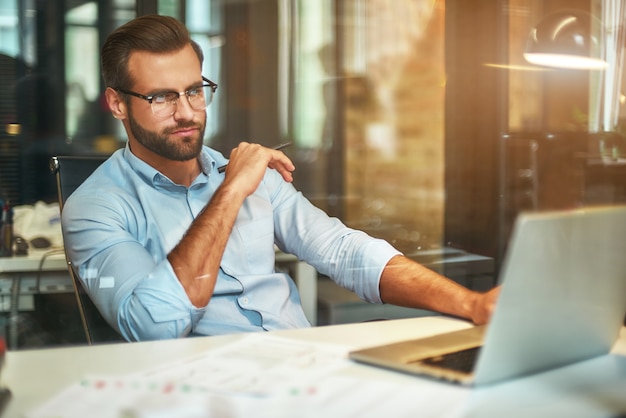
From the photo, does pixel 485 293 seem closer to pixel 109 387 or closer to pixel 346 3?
pixel 109 387

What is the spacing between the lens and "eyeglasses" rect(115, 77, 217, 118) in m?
1.69

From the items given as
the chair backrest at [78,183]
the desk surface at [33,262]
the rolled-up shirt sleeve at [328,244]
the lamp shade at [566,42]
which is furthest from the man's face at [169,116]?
the lamp shade at [566,42]

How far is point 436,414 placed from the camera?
3.03ft

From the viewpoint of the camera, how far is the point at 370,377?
1.08 meters

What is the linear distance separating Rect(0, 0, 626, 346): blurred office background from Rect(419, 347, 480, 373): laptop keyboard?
0.87 m

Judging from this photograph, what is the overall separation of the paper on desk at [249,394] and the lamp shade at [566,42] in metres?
1.80

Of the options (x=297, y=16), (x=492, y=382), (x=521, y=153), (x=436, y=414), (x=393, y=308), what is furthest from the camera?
(x=521, y=153)

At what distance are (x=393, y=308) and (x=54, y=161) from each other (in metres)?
0.91

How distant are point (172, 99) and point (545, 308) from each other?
1021 millimetres

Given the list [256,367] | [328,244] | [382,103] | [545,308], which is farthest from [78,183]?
[382,103]

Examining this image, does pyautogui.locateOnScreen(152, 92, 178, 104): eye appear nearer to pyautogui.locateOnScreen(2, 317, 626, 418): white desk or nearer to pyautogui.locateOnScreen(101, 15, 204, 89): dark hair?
pyautogui.locateOnScreen(101, 15, 204, 89): dark hair

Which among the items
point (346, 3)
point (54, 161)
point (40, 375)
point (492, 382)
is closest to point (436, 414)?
point (492, 382)

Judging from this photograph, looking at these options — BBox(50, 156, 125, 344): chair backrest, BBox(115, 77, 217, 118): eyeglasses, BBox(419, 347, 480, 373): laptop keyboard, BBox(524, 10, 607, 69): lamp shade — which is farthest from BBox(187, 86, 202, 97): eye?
BBox(524, 10, 607, 69): lamp shade

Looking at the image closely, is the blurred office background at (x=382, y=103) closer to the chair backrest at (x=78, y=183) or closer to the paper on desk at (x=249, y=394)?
the chair backrest at (x=78, y=183)
